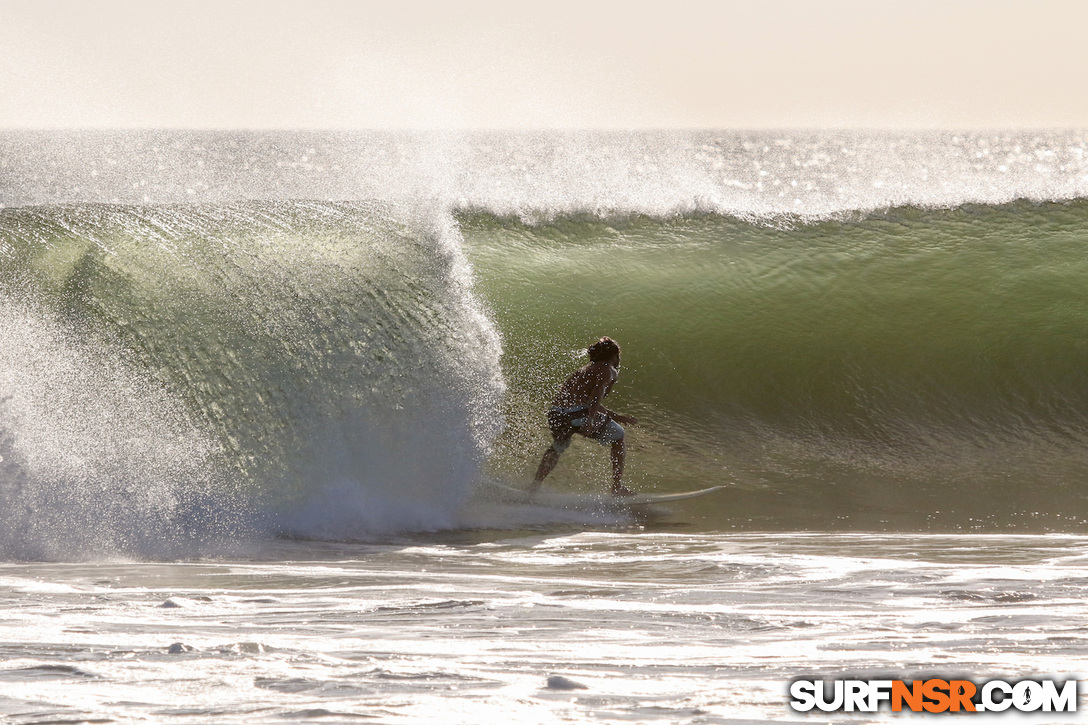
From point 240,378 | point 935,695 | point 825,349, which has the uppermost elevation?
point 825,349

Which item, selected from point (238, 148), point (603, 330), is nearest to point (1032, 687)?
point (603, 330)

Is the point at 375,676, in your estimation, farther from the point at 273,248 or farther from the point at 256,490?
the point at 273,248

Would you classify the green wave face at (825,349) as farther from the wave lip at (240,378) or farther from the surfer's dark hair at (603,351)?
the surfer's dark hair at (603,351)

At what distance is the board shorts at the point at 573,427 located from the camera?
20.6ft

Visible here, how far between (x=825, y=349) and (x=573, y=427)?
2.22m

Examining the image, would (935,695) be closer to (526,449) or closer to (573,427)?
(573,427)

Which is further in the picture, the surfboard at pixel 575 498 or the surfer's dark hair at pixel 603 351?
the surfboard at pixel 575 498

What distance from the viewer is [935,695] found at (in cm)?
342

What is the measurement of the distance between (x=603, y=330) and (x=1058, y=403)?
3022mm

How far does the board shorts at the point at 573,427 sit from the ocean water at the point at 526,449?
31 cm

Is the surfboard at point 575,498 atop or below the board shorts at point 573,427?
below

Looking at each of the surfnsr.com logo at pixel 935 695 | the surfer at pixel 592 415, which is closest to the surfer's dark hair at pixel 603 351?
the surfer at pixel 592 415

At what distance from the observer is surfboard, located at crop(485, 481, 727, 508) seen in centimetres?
630

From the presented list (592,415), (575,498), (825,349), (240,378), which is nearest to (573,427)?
(592,415)
